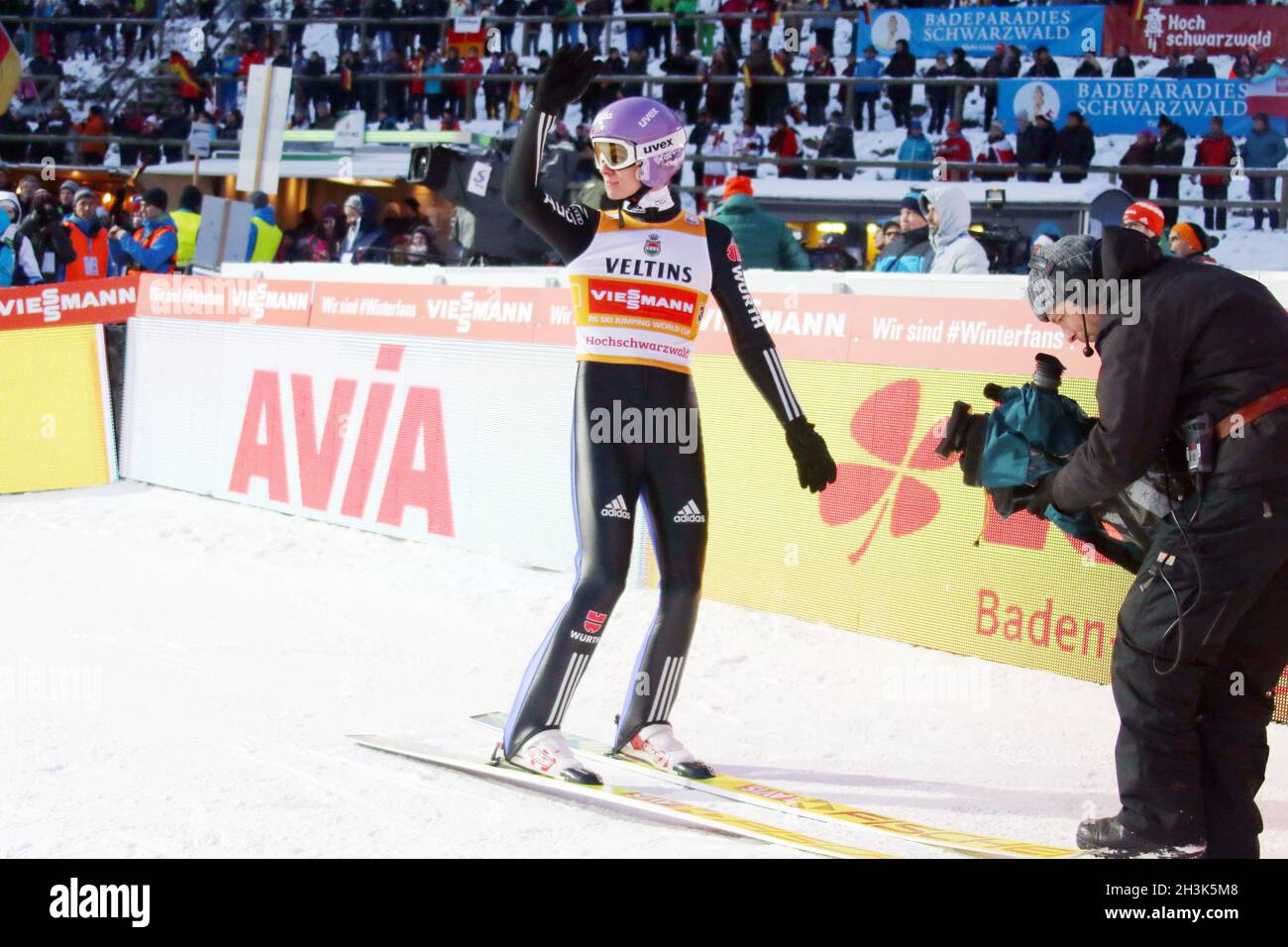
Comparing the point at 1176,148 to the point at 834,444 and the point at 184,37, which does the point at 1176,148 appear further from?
the point at 184,37

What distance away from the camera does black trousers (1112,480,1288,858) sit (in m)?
3.42

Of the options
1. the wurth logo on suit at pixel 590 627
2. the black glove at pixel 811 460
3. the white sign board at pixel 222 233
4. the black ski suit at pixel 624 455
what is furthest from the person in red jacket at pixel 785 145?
the wurth logo on suit at pixel 590 627

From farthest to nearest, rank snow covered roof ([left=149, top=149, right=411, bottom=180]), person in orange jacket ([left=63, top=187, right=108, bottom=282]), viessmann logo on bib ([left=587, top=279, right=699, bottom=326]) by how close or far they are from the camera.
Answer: snow covered roof ([left=149, top=149, right=411, bottom=180])
person in orange jacket ([left=63, top=187, right=108, bottom=282])
viessmann logo on bib ([left=587, top=279, right=699, bottom=326])

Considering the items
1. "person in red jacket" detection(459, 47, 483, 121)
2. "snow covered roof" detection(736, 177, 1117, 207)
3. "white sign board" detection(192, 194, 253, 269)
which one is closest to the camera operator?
"snow covered roof" detection(736, 177, 1117, 207)

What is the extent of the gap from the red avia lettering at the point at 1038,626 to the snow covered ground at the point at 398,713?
0.50ft

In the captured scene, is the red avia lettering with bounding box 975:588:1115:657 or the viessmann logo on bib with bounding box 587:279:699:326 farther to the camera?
the red avia lettering with bounding box 975:588:1115:657

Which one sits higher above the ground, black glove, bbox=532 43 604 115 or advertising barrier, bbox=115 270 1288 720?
black glove, bbox=532 43 604 115

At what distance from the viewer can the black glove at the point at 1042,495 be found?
12.2 ft

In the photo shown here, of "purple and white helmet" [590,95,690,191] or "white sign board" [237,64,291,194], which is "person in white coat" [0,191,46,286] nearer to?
"white sign board" [237,64,291,194]

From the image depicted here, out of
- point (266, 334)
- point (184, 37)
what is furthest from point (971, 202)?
point (184, 37)

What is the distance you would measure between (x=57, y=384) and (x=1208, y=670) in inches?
362

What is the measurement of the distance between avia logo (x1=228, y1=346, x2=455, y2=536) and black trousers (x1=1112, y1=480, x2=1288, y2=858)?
5.51 metres

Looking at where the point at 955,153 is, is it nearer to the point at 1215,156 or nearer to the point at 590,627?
the point at 1215,156

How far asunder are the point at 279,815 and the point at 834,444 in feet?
11.3
